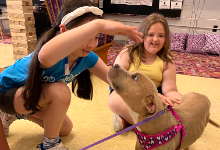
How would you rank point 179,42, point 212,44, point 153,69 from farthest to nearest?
1. point 179,42
2. point 212,44
3. point 153,69

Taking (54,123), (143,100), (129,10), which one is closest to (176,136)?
(143,100)

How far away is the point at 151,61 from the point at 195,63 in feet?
5.95

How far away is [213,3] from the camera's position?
3344mm


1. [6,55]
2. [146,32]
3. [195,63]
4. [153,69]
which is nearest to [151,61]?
[153,69]

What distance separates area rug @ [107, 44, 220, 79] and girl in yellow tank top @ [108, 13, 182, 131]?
1169 mm

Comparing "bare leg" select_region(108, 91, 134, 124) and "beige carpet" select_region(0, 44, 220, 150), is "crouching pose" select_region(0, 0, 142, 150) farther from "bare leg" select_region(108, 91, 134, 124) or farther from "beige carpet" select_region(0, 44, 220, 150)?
"bare leg" select_region(108, 91, 134, 124)

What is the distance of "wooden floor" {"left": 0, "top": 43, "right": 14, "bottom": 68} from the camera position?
2222 millimetres

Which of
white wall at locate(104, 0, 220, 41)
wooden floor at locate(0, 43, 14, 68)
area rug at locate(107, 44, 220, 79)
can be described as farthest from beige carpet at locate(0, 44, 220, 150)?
white wall at locate(104, 0, 220, 41)

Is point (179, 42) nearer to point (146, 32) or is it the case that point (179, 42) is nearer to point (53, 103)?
point (146, 32)

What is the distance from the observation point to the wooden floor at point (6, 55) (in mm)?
2222

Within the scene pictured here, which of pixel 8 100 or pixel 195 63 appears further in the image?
pixel 195 63

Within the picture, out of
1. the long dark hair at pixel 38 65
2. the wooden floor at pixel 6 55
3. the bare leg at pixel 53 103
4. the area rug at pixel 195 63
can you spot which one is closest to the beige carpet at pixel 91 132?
the bare leg at pixel 53 103

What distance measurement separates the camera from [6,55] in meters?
2.57

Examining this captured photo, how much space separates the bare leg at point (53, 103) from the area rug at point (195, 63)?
1653 mm
